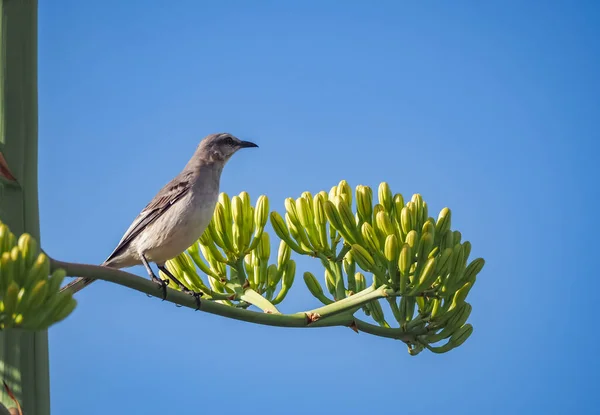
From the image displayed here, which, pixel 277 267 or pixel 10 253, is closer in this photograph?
pixel 10 253

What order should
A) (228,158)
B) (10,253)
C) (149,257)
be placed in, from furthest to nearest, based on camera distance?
(228,158)
(149,257)
(10,253)

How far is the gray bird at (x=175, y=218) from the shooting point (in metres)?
5.33

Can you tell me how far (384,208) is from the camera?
168 inches

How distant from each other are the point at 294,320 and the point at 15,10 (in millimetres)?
1790

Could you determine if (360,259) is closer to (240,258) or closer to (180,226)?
(240,258)

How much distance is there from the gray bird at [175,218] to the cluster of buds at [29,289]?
242 cm

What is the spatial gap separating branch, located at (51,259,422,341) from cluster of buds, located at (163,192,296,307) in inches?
31.0

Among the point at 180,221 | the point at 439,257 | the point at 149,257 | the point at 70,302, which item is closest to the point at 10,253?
the point at 70,302

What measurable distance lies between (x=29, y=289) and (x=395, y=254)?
6.17ft

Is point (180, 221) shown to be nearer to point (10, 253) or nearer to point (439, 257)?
point (439, 257)

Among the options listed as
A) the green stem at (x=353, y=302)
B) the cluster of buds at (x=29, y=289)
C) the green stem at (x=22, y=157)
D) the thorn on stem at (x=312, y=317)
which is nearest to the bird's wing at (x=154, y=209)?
the green stem at (x=353, y=302)

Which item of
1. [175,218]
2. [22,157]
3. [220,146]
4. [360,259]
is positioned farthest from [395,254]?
[220,146]

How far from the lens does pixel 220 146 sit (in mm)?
6992

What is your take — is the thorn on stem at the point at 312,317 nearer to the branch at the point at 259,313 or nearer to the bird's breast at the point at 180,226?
the branch at the point at 259,313
